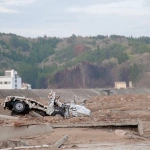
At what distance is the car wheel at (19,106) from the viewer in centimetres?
3012

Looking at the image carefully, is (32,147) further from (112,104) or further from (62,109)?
(112,104)

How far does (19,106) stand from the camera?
30250mm

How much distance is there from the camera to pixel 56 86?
128 meters

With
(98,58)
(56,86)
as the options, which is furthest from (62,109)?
(98,58)

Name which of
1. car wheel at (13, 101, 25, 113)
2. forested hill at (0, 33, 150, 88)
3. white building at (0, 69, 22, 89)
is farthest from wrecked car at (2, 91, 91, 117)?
white building at (0, 69, 22, 89)

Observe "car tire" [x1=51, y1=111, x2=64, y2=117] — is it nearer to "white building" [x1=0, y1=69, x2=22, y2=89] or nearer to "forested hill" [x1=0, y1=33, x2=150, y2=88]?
"forested hill" [x1=0, y1=33, x2=150, y2=88]

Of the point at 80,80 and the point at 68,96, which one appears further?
the point at 80,80

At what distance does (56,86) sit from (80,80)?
190 inches

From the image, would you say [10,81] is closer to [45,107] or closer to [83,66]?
[83,66]

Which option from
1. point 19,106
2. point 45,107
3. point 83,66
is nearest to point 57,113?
point 45,107

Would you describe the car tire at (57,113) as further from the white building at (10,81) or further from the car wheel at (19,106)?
the white building at (10,81)

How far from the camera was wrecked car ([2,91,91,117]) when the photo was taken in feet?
99.0

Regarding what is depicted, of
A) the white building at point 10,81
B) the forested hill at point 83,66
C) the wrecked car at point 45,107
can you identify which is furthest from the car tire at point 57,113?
the white building at point 10,81

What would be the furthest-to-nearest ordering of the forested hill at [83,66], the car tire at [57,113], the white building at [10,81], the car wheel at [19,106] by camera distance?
the forested hill at [83,66] → the white building at [10,81] → the car wheel at [19,106] → the car tire at [57,113]
